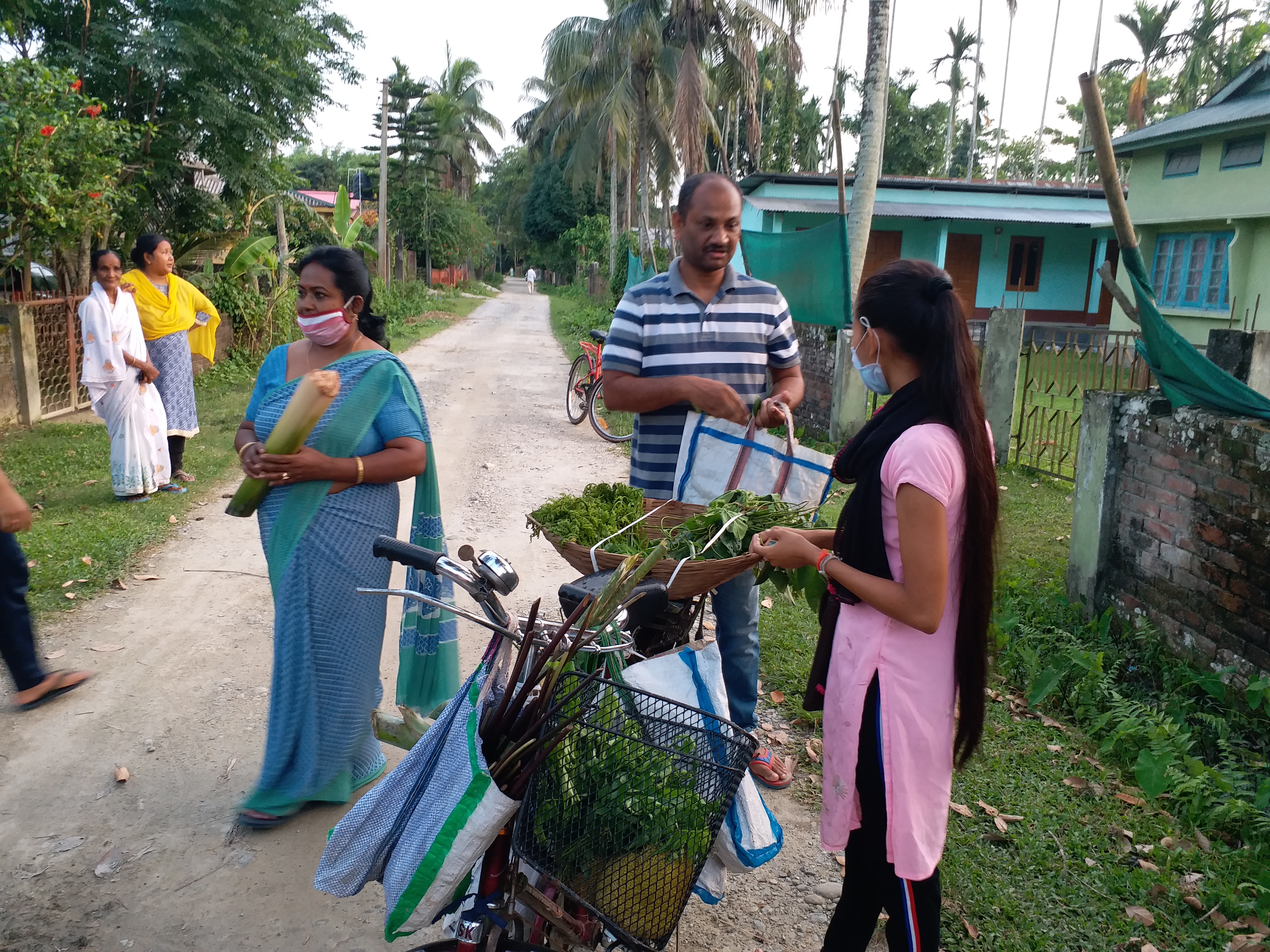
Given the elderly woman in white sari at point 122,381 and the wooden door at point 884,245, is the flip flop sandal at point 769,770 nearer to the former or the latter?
the elderly woman in white sari at point 122,381

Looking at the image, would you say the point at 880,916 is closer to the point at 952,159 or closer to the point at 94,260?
the point at 94,260

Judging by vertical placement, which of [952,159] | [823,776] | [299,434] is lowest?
[823,776]

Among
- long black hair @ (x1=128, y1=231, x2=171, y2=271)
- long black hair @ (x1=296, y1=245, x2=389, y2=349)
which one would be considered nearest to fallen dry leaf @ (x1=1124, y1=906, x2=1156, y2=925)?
long black hair @ (x1=296, y1=245, x2=389, y2=349)

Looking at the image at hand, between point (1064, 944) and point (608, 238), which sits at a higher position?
point (608, 238)

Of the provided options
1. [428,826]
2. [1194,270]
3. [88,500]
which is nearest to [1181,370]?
[428,826]

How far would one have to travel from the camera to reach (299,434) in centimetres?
301

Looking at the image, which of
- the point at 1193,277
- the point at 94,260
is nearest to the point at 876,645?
the point at 94,260

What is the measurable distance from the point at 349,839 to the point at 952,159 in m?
58.8

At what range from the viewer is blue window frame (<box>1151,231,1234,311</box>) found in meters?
18.2

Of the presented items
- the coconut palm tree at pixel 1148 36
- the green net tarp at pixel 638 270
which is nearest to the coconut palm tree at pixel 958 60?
the coconut palm tree at pixel 1148 36

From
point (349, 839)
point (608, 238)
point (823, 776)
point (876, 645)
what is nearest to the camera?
point (349, 839)

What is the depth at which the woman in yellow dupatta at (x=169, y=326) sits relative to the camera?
7773 millimetres

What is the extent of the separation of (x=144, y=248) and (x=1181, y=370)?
757 cm

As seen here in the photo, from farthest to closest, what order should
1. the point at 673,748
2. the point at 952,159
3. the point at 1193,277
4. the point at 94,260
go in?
1. the point at 952,159
2. the point at 1193,277
3. the point at 94,260
4. the point at 673,748
